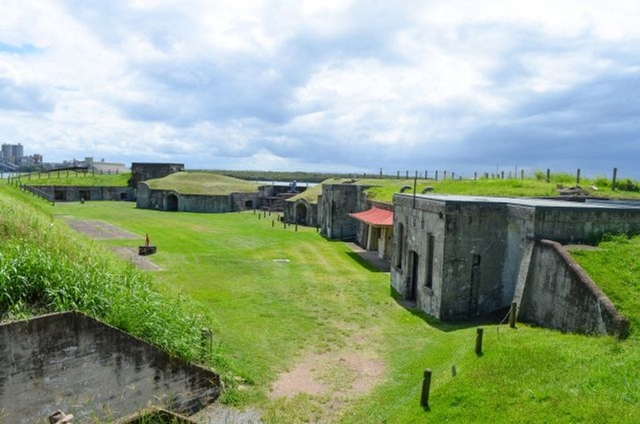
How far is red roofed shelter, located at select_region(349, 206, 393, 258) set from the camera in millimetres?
25562

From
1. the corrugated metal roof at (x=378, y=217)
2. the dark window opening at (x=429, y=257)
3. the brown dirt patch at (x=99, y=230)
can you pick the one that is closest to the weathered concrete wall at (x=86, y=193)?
the brown dirt patch at (x=99, y=230)

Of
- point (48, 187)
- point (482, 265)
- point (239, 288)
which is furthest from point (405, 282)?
point (48, 187)

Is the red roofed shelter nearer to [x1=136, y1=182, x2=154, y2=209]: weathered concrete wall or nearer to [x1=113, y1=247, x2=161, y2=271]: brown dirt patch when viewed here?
[x1=113, y1=247, x2=161, y2=271]: brown dirt patch

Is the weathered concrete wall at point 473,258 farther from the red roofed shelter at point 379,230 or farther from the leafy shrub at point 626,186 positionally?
the leafy shrub at point 626,186

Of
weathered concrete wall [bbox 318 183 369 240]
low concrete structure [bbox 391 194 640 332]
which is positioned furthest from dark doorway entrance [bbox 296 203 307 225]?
low concrete structure [bbox 391 194 640 332]

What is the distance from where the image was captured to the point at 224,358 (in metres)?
11.6

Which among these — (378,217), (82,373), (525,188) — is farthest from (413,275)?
(82,373)

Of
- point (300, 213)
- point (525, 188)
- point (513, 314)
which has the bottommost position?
point (513, 314)

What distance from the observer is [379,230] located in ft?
96.4

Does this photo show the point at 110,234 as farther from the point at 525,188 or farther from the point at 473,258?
→ the point at 525,188

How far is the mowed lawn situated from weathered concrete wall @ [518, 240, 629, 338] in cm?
56

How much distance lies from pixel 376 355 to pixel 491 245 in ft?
17.7

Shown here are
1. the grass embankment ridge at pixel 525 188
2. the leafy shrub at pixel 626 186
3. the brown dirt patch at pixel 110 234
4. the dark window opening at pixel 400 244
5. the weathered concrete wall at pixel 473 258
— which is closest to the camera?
the weathered concrete wall at pixel 473 258

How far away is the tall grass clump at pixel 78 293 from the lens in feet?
30.1
